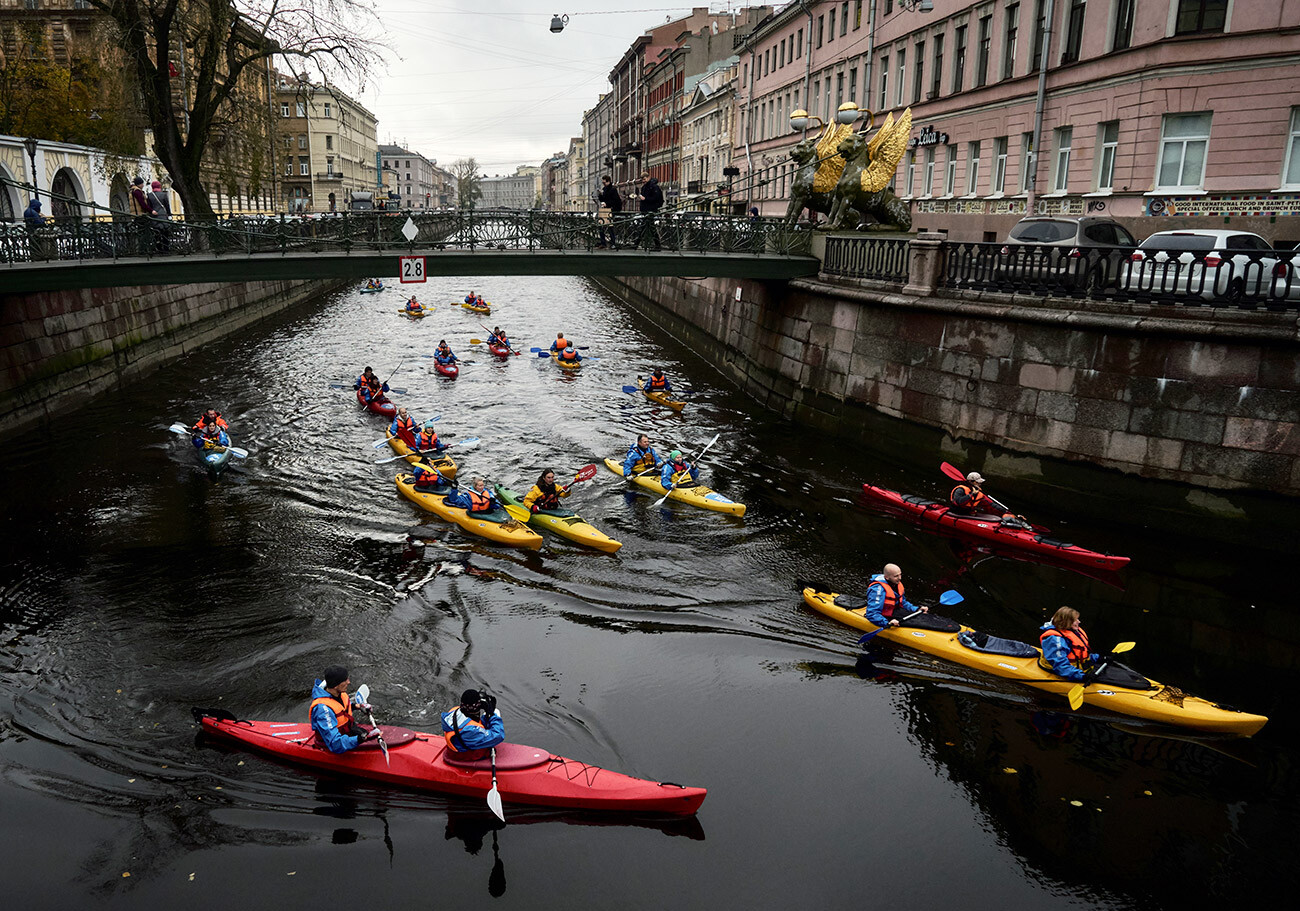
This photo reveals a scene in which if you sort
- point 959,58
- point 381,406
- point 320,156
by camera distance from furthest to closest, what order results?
point 320,156
point 959,58
point 381,406

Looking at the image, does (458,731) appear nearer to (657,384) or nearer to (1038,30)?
(657,384)

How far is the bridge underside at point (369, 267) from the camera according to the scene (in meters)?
17.7

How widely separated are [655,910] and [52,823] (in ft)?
16.9

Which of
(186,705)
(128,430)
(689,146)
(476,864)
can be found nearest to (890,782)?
(476,864)

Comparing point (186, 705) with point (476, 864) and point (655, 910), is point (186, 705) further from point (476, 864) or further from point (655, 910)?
point (655, 910)

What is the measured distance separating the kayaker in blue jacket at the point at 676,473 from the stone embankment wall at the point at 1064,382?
14.4 ft

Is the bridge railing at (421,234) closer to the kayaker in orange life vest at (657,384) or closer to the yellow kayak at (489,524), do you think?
the kayaker in orange life vest at (657,384)

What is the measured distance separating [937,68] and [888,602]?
2578 centimetres

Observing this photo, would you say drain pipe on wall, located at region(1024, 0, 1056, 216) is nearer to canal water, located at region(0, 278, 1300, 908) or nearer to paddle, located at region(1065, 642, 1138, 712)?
canal water, located at region(0, 278, 1300, 908)

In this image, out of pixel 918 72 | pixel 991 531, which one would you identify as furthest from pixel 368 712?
pixel 918 72

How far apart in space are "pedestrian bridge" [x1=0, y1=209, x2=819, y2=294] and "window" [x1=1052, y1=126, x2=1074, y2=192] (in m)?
7.89

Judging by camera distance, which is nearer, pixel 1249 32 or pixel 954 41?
pixel 1249 32

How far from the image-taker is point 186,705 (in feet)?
30.5

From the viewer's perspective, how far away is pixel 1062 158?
24.2m
